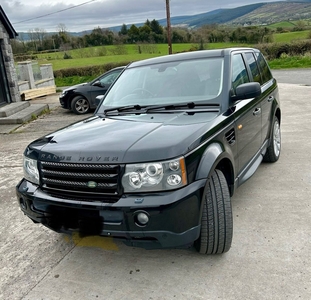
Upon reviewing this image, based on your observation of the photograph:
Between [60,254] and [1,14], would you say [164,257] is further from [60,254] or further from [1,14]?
[1,14]

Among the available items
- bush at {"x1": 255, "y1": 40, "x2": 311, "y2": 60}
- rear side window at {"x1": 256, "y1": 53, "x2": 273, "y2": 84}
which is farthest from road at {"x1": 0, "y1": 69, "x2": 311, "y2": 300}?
bush at {"x1": 255, "y1": 40, "x2": 311, "y2": 60}

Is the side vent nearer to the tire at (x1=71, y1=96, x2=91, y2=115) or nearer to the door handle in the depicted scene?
the door handle

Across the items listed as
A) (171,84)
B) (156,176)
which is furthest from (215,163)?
(171,84)

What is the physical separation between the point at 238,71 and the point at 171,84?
84 centimetres

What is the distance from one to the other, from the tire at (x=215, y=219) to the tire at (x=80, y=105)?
32.5 feet

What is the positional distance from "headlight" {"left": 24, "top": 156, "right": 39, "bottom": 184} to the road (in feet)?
2.65

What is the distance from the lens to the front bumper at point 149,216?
248 centimetres

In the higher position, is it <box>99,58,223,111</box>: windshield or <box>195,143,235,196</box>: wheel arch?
<box>99,58,223,111</box>: windshield

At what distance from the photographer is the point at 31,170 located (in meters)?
3.09

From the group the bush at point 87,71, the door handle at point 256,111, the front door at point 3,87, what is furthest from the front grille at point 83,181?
the bush at point 87,71

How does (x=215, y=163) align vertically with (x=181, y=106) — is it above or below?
below

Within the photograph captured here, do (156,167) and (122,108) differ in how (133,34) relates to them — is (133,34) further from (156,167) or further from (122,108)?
(156,167)

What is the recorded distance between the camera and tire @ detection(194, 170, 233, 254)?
2830mm

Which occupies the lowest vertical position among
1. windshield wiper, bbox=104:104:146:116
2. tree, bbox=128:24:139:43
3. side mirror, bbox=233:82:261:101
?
windshield wiper, bbox=104:104:146:116
